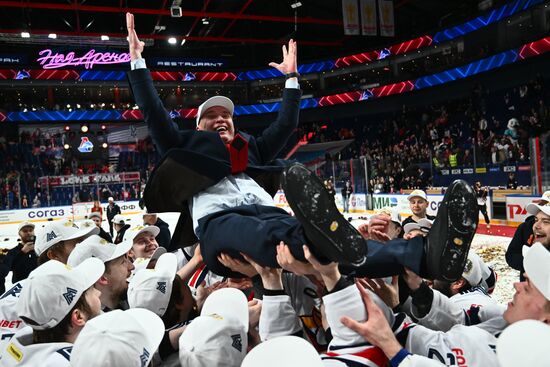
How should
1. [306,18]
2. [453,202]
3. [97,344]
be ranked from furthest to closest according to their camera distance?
[306,18] < [453,202] < [97,344]

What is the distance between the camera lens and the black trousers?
1.79m

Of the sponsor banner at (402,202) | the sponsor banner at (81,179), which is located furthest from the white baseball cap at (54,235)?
the sponsor banner at (81,179)

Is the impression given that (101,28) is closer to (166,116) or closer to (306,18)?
(306,18)

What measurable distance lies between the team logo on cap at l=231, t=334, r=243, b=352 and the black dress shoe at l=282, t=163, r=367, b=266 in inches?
19.9

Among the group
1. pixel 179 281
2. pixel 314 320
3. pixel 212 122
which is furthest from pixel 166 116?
pixel 314 320

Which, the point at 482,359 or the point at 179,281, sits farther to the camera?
the point at 179,281

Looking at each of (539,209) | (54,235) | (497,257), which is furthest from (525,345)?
(497,257)

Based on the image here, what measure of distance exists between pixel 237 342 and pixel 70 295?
0.80 m

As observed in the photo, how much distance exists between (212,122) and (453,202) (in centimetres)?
167

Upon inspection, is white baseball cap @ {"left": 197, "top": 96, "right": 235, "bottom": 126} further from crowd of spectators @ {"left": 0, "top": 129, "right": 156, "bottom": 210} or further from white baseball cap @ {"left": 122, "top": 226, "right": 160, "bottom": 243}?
crowd of spectators @ {"left": 0, "top": 129, "right": 156, "bottom": 210}

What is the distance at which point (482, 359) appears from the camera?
163 cm

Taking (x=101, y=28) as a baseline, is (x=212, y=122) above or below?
below

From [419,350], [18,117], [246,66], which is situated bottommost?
[419,350]

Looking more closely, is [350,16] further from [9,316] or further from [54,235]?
[9,316]
